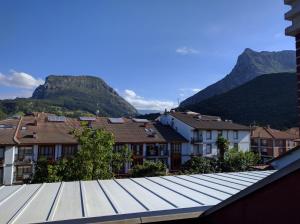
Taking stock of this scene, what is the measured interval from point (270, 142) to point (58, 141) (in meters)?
43.2

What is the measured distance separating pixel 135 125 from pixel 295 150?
32.2 meters

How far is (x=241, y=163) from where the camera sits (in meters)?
37.1

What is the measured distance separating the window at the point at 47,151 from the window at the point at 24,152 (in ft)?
3.89

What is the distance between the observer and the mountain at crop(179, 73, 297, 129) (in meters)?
82.5

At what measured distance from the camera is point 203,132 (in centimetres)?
4556

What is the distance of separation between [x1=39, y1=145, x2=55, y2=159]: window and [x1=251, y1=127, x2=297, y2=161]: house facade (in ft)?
141

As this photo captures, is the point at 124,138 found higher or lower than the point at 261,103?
lower

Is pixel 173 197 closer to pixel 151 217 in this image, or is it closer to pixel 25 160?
pixel 151 217

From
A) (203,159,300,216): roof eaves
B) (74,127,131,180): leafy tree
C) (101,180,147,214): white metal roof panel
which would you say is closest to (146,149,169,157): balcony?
(74,127,131,180): leafy tree

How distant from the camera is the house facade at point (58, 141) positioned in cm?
3272

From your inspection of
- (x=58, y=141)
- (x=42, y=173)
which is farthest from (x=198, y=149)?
(x=42, y=173)

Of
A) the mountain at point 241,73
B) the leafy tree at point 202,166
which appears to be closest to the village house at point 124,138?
the leafy tree at point 202,166

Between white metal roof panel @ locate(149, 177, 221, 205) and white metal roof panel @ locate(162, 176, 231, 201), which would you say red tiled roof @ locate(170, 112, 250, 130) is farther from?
Result: white metal roof panel @ locate(149, 177, 221, 205)

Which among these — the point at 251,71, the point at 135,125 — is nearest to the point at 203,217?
the point at 135,125
